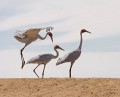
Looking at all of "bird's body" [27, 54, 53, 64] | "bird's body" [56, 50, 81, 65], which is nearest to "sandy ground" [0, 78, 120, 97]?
"bird's body" [27, 54, 53, 64]

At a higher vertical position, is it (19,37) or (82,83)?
(19,37)

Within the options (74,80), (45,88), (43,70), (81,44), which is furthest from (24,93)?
(81,44)

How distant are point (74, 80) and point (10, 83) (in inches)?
90.0

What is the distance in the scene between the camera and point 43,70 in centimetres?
1850

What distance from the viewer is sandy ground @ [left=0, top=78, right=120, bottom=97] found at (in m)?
13.3

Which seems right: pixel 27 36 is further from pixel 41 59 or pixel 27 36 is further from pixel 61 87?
pixel 61 87

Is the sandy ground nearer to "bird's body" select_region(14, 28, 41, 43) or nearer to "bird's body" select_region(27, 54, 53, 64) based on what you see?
"bird's body" select_region(27, 54, 53, 64)

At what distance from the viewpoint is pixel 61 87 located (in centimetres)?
1411

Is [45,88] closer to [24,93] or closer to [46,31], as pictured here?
[24,93]

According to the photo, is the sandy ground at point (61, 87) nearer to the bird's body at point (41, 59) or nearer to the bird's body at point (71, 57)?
the bird's body at point (41, 59)

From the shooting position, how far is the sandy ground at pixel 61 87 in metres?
13.3

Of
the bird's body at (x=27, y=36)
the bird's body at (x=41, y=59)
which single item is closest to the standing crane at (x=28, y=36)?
the bird's body at (x=27, y=36)

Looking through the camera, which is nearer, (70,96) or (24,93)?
(70,96)

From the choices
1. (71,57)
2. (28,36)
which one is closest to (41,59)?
(71,57)
